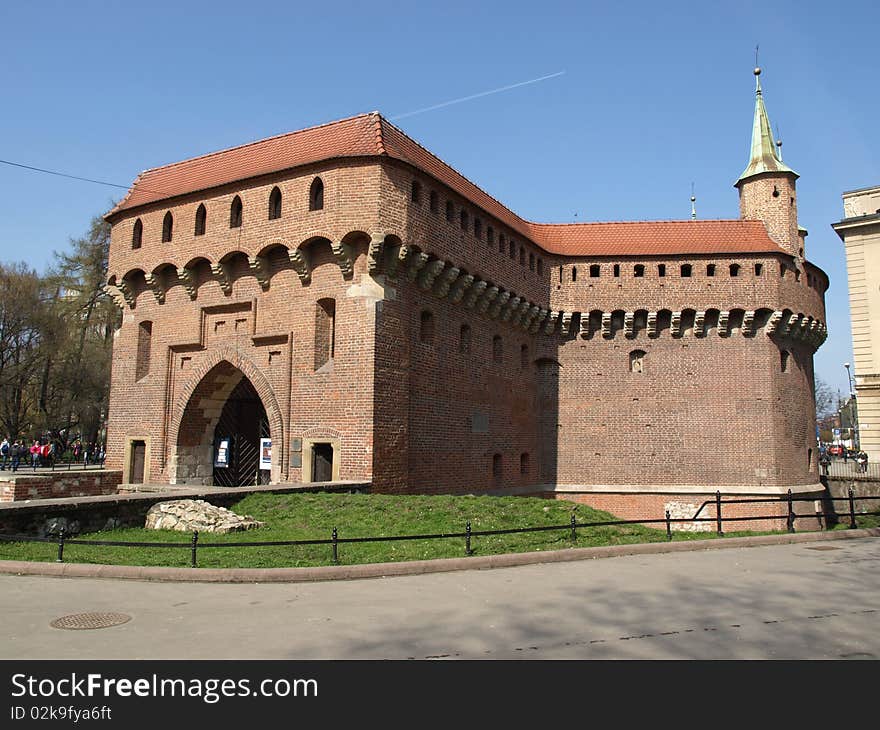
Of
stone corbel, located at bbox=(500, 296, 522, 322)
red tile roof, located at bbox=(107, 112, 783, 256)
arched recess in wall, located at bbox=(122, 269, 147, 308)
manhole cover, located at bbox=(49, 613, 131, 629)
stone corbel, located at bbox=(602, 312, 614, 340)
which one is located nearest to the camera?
manhole cover, located at bbox=(49, 613, 131, 629)

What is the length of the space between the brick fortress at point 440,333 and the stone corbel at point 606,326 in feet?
0.19

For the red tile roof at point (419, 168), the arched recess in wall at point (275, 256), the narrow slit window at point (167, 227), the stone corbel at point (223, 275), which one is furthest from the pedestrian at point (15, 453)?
the arched recess in wall at point (275, 256)

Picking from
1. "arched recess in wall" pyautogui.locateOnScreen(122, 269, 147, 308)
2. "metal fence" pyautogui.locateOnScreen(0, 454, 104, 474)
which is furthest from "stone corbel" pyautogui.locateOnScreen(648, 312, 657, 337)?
"metal fence" pyautogui.locateOnScreen(0, 454, 104, 474)

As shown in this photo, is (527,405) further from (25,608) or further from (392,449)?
(25,608)

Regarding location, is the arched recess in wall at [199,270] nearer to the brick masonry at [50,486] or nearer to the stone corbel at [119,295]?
the stone corbel at [119,295]

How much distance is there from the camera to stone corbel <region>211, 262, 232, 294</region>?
20.9 metres

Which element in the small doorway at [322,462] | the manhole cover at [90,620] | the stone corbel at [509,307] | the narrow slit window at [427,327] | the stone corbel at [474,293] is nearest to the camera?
the manhole cover at [90,620]

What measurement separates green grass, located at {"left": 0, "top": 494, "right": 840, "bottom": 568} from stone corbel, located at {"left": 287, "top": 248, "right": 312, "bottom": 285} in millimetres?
6518

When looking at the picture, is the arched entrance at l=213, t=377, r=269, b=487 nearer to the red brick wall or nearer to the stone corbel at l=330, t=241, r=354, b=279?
the red brick wall

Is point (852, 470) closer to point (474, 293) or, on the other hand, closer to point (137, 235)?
point (474, 293)

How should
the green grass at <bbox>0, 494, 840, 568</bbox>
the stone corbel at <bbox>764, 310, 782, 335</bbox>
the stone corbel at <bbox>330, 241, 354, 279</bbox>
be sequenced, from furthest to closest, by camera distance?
the stone corbel at <bbox>764, 310, 782, 335</bbox>
the stone corbel at <bbox>330, 241, 354, 279</bbox>
the green grass at <bbox>0, 494, 840, 568</bbox>

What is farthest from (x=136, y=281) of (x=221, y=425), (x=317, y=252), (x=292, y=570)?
(x=292, y=570)

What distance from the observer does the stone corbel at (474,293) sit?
22.3 metres

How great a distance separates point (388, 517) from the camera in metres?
13.9
